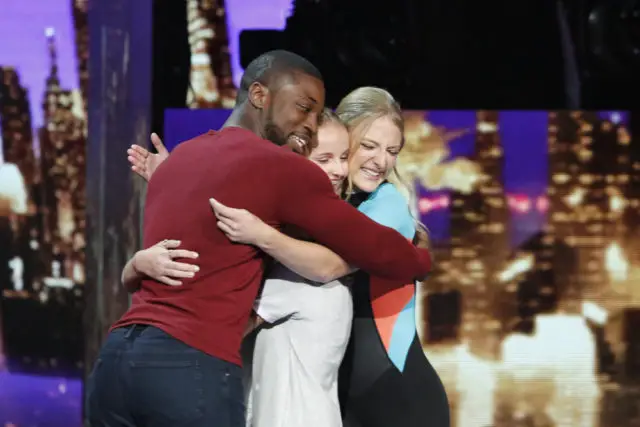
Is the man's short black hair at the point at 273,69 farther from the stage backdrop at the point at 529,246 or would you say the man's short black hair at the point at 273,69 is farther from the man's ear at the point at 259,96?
the stage backdrop at the point at 529,246

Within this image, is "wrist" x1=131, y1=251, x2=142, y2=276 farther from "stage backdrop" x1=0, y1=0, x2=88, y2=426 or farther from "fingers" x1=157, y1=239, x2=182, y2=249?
"stage backdrop" x1=0, y1=0, x2=88, y2=426

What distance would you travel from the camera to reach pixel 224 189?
5.22 feet

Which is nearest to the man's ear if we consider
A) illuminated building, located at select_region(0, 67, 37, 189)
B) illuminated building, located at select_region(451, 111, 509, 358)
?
illuminated building, located at select_region(451, 111, 509, 358)

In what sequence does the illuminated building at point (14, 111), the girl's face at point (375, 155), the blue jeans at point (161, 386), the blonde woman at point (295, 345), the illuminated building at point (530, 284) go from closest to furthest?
the blue jeans at point (161, 386) → the blonde woman at point (295, 345) → the girl's face at point (375, 155) → the illuminated building at point (530, 284) → the illuminated building at point (14, 111)

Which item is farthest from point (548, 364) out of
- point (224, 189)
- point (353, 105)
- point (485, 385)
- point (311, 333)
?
point (224, 189)

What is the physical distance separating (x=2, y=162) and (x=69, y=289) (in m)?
0.59

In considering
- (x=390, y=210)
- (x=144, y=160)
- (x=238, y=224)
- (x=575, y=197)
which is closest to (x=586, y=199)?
(x=575, y=197)

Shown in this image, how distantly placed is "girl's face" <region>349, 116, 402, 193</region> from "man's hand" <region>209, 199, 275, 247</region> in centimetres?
53

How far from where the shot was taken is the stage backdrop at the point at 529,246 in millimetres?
3486

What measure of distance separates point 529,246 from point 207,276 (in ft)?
7.19

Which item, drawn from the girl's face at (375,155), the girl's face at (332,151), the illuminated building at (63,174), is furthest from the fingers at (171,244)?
the illuminated building at (63,174)

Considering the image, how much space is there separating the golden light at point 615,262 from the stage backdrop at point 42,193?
2089 millimetres

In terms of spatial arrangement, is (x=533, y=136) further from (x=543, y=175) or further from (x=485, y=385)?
(x=485, y=385)

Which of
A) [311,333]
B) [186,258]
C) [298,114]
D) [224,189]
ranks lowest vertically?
[311,333]
